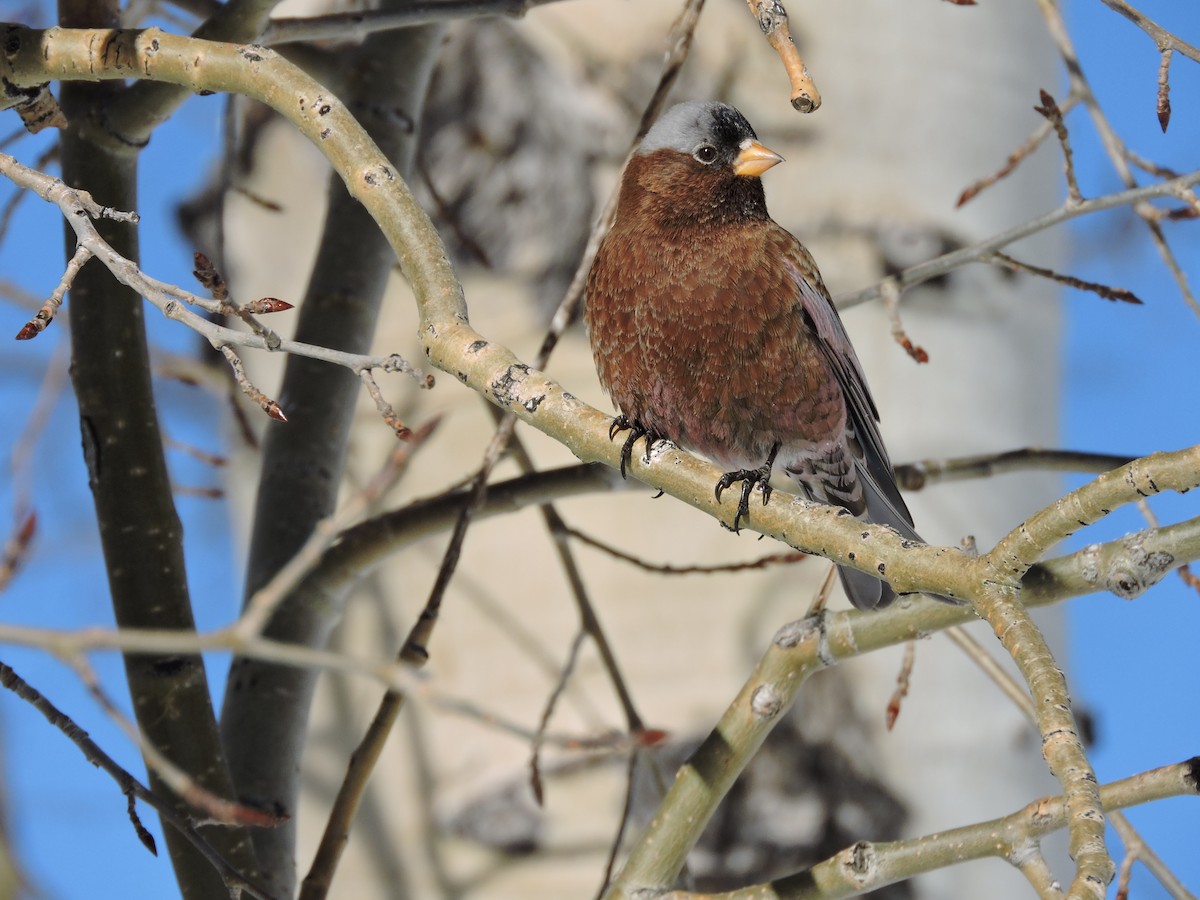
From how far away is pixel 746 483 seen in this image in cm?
216

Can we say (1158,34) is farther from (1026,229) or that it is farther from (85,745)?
(85,745)

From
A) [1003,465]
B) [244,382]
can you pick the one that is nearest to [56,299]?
[244,382]

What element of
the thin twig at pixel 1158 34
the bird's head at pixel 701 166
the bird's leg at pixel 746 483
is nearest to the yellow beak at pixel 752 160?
the bird's head at pixel 701 166

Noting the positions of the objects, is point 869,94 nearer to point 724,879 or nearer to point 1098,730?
point 1098,730

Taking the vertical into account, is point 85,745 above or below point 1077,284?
below

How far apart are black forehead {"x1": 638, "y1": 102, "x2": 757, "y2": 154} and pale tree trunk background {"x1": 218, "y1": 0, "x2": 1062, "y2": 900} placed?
0.47m

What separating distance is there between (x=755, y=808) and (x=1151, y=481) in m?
1.89

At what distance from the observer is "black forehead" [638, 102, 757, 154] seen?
3.03 meters

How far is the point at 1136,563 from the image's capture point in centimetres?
180

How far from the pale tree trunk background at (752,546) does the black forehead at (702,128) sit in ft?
1.55

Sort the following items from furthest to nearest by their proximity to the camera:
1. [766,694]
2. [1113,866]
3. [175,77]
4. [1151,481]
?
1. [766,694]
2. [175,77]
3. [1151,481]
4. [1113,866]

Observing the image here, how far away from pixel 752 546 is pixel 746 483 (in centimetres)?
117

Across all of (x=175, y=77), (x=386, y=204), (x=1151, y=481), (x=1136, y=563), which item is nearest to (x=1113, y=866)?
(x=1151, y=481)

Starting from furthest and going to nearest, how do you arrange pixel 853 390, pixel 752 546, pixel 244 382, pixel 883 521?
pixel 752 546, pixel 883 521, pixel 853 390, pixel 244 382
